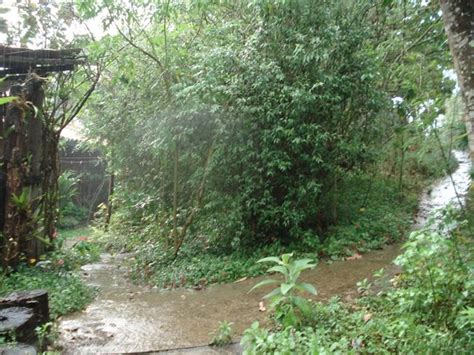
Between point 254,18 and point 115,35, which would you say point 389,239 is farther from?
point 115,35

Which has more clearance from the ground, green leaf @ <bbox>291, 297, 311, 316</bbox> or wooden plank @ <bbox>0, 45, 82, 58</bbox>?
wooden plank @ <bbox>0, 45, 82, 58</bbox>

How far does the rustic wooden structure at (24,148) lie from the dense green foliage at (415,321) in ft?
14.0

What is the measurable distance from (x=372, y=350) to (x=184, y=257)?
4.59m

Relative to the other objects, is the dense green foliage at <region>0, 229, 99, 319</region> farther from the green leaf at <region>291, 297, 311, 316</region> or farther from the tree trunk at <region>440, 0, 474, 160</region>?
the tree trunk at <region>440, 0, 474, 160</region>

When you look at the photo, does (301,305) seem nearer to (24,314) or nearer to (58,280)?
(24,314)

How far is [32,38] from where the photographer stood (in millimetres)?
6203

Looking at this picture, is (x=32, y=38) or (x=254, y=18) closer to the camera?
(x=32, y=38)

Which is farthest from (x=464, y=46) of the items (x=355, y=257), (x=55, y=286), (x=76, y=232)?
(x=76, y=232)

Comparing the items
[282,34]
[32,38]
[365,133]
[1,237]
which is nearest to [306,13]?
[282,34]

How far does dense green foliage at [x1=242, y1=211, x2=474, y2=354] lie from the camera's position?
8.95ft

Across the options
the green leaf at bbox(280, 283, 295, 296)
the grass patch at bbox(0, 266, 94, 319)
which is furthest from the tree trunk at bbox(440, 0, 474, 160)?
the grass patch at bbox(0, 266, 94, 319)

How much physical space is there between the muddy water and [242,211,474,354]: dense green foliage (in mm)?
958

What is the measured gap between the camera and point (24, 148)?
6.04 metres

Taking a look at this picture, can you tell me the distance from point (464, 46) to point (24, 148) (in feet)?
18.6
